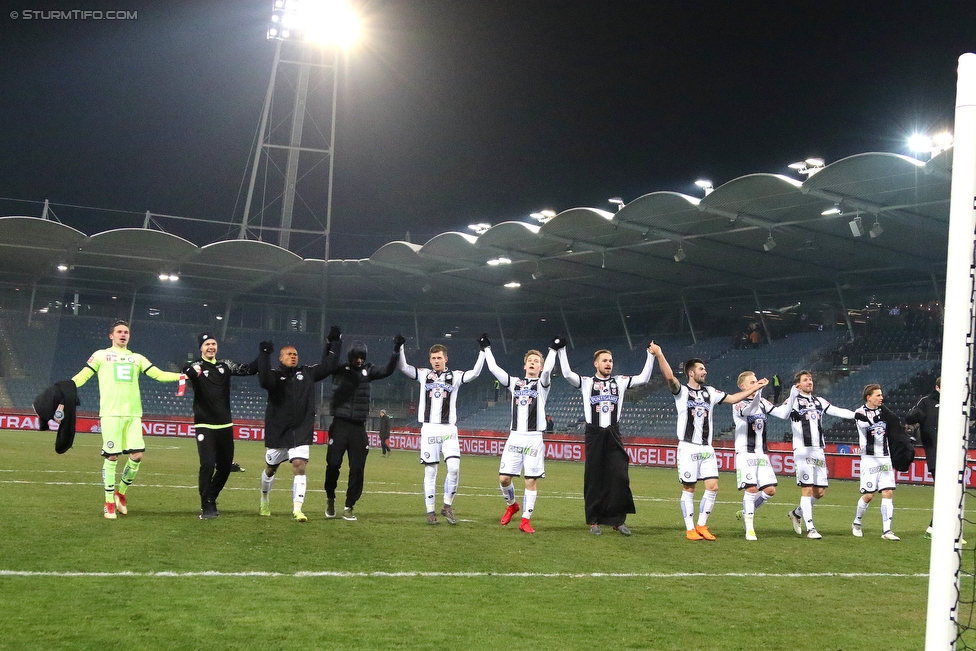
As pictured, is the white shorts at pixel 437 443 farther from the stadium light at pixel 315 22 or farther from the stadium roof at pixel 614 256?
the stadium light at pixel 315 22

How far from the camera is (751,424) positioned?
12352mm

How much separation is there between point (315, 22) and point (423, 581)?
3667 cm

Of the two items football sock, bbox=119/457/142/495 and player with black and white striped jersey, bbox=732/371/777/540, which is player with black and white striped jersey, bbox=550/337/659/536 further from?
football sock, bbox=119/457/142/495

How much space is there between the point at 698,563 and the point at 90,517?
22.4 ft

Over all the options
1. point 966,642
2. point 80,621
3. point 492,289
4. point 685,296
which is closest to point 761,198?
point 685,296

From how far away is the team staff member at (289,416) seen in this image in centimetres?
1193

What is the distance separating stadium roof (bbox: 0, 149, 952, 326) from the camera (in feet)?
91.3

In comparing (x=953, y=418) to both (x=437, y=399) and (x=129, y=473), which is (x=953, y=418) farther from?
(x=129, y=473)

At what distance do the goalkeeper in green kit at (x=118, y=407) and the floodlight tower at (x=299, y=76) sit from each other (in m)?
29.0

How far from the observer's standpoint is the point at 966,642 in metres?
6.21

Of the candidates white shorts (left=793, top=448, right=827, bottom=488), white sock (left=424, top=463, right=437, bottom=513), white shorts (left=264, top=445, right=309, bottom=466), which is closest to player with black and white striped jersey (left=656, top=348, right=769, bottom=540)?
white shorts (left=793, top=448, right=827, bottom=488)

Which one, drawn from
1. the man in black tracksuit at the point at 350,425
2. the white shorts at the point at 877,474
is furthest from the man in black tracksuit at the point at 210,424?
the white shorts at the point at 877,474

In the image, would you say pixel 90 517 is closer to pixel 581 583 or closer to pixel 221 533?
pixel 221 533

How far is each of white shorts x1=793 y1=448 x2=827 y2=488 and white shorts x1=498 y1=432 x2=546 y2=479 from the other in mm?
3539
